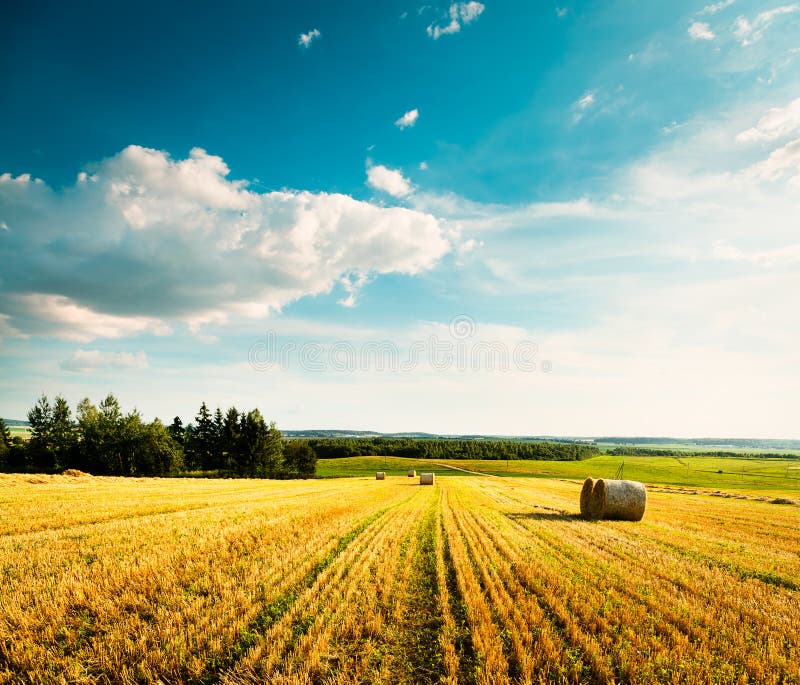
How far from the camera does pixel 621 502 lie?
17.2 m

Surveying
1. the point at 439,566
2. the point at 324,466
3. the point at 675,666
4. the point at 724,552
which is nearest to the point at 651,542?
the point at 724,552

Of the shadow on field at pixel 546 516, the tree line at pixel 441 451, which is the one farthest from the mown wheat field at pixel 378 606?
the tree line at pixel 441 451

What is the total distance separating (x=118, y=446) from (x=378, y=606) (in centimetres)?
6597

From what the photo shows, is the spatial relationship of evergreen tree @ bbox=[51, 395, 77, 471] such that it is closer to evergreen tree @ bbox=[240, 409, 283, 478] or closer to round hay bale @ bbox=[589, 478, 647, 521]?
evergreen tree @ bbox=[240, 409, 283, 478]

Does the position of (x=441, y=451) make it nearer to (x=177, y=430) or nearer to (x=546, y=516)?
(x=177, y=430)

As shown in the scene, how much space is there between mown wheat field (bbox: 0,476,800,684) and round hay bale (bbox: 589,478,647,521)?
4.41m

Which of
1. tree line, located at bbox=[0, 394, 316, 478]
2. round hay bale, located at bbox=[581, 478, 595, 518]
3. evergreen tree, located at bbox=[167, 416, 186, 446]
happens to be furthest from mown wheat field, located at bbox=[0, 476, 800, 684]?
evergreen tree, located at bbox=[167, 416, 186, 446]

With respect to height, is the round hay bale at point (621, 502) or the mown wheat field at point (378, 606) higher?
the mown wheat field at point (378, 606)

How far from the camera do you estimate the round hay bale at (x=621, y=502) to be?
1719cm

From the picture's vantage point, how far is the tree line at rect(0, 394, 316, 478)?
188ft

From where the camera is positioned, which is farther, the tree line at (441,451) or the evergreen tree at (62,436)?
the tree line at (441,451)

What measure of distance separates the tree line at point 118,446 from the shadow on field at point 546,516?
56943 mm

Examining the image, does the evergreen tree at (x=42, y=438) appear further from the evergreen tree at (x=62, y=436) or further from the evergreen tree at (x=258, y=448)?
the evergreen tree at (x=258, y=448)

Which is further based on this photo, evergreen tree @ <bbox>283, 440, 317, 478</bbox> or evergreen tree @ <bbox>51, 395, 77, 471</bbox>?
evergreen tree @ <bbox>283, 440, 317, 478</bbox>
